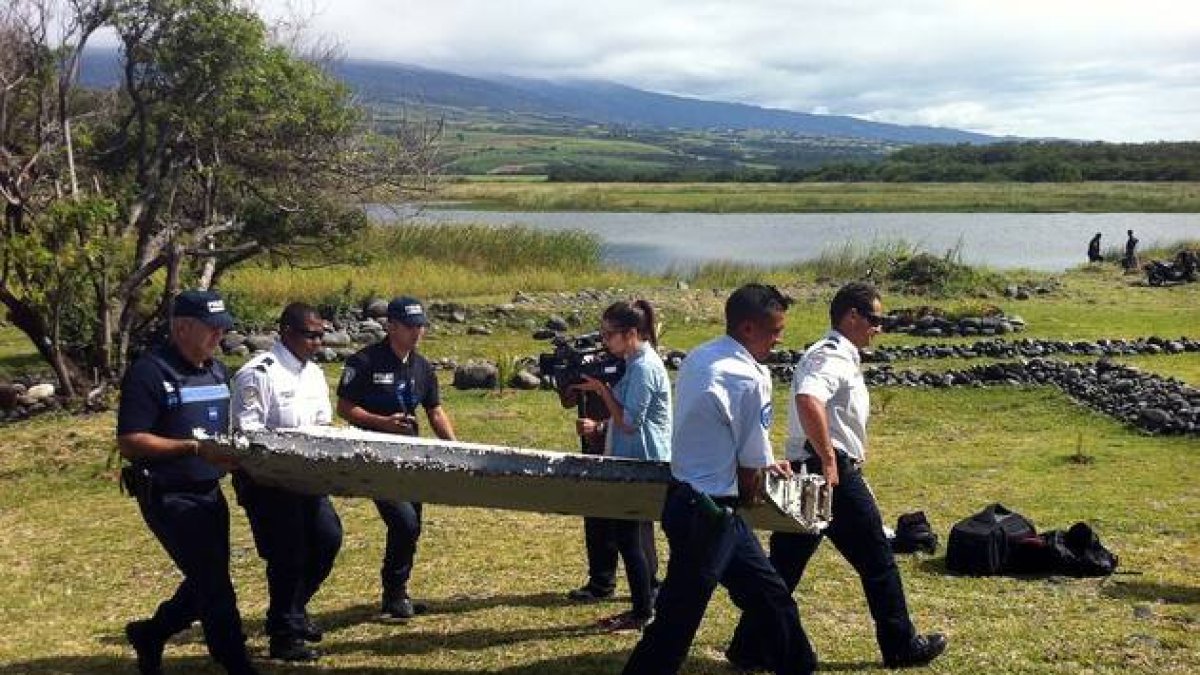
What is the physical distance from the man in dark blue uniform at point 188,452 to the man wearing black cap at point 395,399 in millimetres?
1446

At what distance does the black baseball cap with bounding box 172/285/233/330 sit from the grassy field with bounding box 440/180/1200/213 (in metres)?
75.8

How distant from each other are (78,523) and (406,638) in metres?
5.39

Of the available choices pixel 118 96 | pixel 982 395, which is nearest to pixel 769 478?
pixel 982 395

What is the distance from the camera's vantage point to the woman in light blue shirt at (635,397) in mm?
7215

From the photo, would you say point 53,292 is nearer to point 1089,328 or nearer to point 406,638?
point 406,638

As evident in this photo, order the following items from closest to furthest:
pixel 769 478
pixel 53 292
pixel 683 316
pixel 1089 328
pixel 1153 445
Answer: pixel 769 478 → pixel 1153 445 → pixel 53 292 → pixel 1089 328 → pixel 683 316

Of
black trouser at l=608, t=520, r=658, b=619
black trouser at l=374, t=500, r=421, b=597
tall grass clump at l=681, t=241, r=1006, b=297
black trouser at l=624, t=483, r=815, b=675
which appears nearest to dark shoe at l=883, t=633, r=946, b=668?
black trouser at l=624, t=483, r=815, b=675

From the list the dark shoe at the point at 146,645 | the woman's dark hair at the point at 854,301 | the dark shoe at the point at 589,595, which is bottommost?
the dark shoe at the point at 589,595

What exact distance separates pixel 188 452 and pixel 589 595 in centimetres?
329

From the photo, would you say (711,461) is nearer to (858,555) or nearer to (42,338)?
(858,555)

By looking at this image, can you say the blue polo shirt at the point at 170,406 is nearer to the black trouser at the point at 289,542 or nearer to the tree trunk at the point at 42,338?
the black trouser at the point at 289,542

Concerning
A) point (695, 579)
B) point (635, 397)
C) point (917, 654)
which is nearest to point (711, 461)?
point (695, 579)

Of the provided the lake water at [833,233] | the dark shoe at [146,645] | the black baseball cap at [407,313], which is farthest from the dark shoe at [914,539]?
the lake water at [833,233]

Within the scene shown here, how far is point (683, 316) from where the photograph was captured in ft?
94.3
